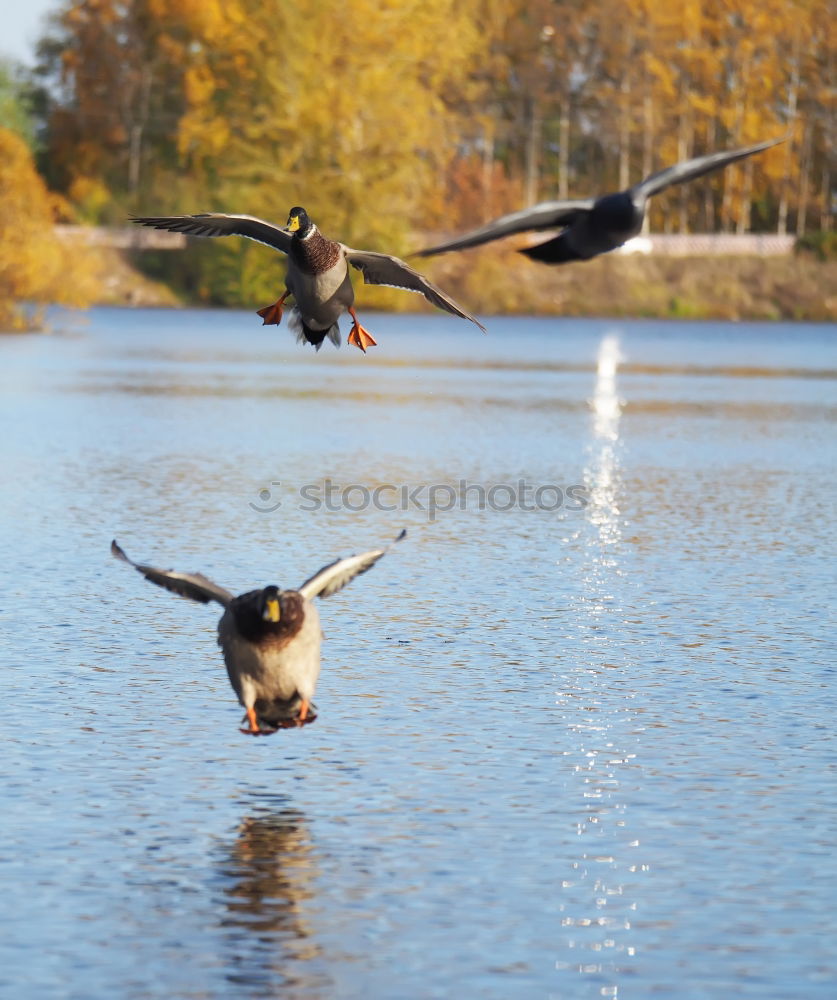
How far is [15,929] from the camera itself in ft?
31.8

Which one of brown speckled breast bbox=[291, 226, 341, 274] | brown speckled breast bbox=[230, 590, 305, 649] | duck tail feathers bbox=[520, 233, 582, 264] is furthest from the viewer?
brown speckled breast bbox=[291, 226, 341, 274]

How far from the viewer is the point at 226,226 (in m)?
13.2

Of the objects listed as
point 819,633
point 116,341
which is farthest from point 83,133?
point 819,633

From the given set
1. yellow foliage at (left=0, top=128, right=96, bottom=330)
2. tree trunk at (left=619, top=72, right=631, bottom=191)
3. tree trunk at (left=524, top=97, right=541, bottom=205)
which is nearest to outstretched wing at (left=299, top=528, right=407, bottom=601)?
yellow foliage at (left=0, top=128, right=96, bottom=330)

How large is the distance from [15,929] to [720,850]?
11.3ft

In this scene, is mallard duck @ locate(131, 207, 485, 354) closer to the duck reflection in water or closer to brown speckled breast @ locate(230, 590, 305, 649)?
brown speckled breast @ locate(230, 590, 305, 649)

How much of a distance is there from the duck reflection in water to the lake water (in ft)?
0.09

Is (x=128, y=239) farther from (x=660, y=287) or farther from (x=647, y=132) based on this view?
(x=647, y=132)

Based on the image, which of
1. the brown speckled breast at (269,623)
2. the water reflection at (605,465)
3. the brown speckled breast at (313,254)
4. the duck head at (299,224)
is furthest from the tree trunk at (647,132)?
the brown speckled breast at (269,623)

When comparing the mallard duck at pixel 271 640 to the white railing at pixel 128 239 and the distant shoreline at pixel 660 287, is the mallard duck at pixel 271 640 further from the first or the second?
the distant shoreline at pixel 660 287

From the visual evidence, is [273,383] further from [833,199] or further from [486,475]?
[833,199]

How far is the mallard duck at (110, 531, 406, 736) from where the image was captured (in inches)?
447

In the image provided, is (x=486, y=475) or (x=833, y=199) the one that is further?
(x=833, y=199)

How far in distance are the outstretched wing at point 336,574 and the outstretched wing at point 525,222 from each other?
1.52 meters
